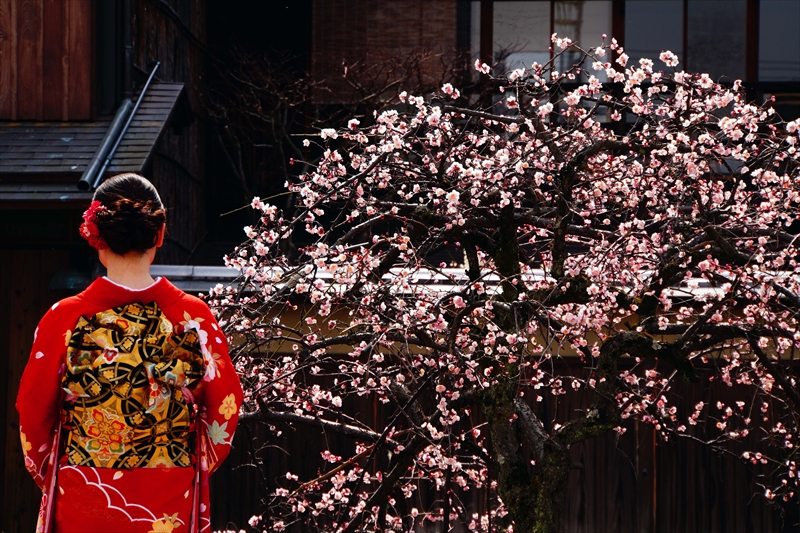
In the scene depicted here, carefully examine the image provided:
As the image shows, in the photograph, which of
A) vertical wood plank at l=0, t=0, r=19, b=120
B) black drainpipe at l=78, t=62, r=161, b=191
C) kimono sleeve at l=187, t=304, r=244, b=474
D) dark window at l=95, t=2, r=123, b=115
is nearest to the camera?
kimono sleeve at l=187, t=304, r=244, b=474

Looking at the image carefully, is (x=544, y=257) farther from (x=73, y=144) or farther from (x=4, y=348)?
(x=4, y=348)

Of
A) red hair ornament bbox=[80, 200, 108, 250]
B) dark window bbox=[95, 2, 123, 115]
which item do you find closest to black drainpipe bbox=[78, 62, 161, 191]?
dark window bbox=[95, 2, 123, 115]

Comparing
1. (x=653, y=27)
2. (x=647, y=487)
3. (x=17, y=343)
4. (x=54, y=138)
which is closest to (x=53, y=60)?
(x=54, y=138)

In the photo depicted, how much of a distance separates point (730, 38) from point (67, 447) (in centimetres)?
1038

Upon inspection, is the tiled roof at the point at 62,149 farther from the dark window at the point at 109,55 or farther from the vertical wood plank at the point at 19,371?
the vertical wood plank at the point at 19,371

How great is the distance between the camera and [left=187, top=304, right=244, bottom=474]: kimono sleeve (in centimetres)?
322

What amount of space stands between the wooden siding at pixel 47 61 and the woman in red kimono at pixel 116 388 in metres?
6.29

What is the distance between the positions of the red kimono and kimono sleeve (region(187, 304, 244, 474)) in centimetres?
1

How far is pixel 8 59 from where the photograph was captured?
893 cm

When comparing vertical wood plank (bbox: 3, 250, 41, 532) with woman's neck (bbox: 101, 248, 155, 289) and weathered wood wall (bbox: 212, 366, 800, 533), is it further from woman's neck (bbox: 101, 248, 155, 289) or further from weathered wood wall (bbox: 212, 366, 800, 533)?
woman's neck (bbox: 101, 248, 155, 289)

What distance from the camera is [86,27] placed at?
8953 mm

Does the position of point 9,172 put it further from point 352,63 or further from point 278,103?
point 352,63

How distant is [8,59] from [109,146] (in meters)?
1.59

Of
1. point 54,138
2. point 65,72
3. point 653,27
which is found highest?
point 653,27
